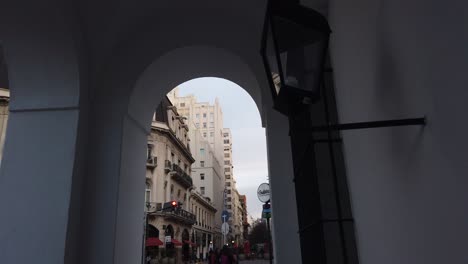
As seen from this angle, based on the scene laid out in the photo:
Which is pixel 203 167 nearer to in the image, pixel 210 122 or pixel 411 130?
pixel 210 122

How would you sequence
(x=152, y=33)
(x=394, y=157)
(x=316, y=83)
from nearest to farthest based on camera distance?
(x=316, y=83) < (x=394, y=157) < (x=152, y=33)

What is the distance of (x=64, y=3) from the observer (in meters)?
4.37

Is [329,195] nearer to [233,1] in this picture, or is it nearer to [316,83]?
[316,83]

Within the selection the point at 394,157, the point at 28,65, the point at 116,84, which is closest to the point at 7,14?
the point at 28,65

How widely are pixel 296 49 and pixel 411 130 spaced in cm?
68

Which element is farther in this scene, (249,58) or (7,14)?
(249,58)

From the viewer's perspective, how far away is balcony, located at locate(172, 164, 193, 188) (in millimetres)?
36475

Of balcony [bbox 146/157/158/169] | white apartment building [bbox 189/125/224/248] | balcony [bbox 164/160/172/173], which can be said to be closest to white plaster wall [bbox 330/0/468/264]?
balcony [bbox 146/157/158/169]

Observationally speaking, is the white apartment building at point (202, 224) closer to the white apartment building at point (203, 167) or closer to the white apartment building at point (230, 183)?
the white apartment building at point (203, 167)

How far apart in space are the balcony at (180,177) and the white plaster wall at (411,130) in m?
34.4

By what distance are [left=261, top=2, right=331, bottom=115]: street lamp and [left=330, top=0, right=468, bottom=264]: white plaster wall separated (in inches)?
16.1

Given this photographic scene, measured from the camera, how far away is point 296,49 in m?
1.91

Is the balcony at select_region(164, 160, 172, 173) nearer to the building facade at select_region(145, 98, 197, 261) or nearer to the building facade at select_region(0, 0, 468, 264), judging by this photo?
the building facade at select_region(145, 98, 197, 261)

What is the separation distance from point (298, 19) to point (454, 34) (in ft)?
2.32
